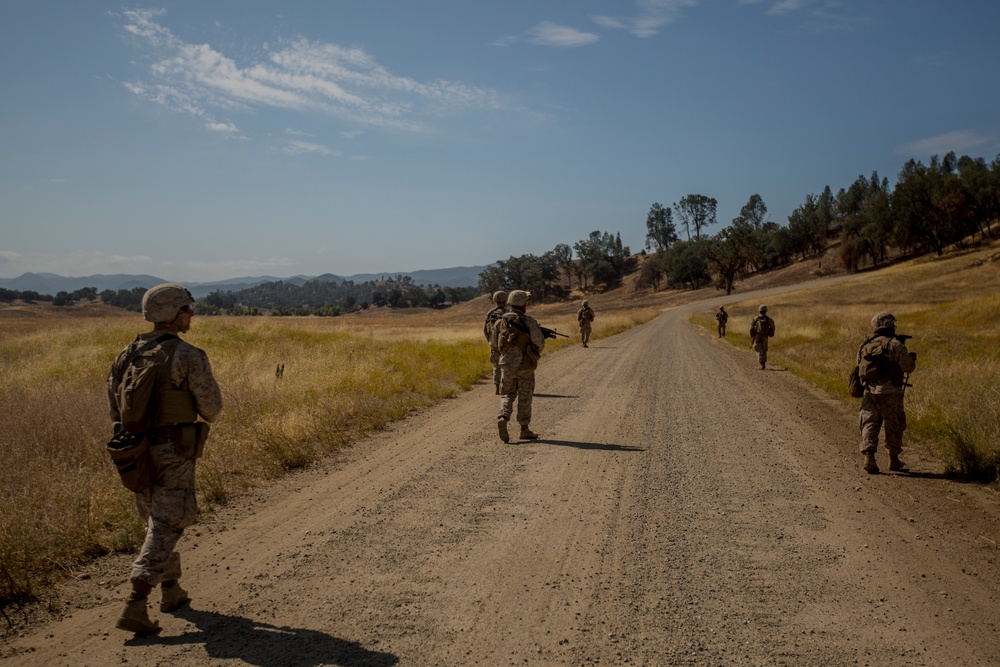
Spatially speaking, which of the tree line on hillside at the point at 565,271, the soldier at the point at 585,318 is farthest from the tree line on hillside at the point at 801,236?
the soldier at the point at 585,318

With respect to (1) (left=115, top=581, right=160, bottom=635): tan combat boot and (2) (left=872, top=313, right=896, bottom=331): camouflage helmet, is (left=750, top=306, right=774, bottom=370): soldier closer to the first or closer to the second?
(2) (left=872, top=313, right=896, bottom=331): camouflage helmet

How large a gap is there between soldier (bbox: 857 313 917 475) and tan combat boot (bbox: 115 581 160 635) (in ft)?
24.7

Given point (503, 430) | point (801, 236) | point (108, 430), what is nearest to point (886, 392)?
point (503, 430)

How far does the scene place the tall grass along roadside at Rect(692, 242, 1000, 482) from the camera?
7289 millimetres

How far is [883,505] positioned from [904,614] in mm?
2486

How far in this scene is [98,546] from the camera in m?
4.95

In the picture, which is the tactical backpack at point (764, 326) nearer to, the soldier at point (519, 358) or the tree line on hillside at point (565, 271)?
the soldier at point (519, 358)

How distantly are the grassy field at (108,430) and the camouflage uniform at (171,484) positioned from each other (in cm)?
118

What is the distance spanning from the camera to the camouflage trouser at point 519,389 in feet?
28.9

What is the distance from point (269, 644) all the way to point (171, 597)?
1.01 metres

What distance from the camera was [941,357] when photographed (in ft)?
54.2

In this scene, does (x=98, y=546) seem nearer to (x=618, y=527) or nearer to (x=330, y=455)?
(x=330, y=455)

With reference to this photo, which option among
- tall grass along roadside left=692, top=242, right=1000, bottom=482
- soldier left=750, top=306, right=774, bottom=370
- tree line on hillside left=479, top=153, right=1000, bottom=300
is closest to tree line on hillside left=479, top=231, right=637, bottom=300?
tree line on hillside left=479, top=153, right=1000, bottom=300

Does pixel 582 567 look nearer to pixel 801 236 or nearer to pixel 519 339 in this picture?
pixel 519 339
